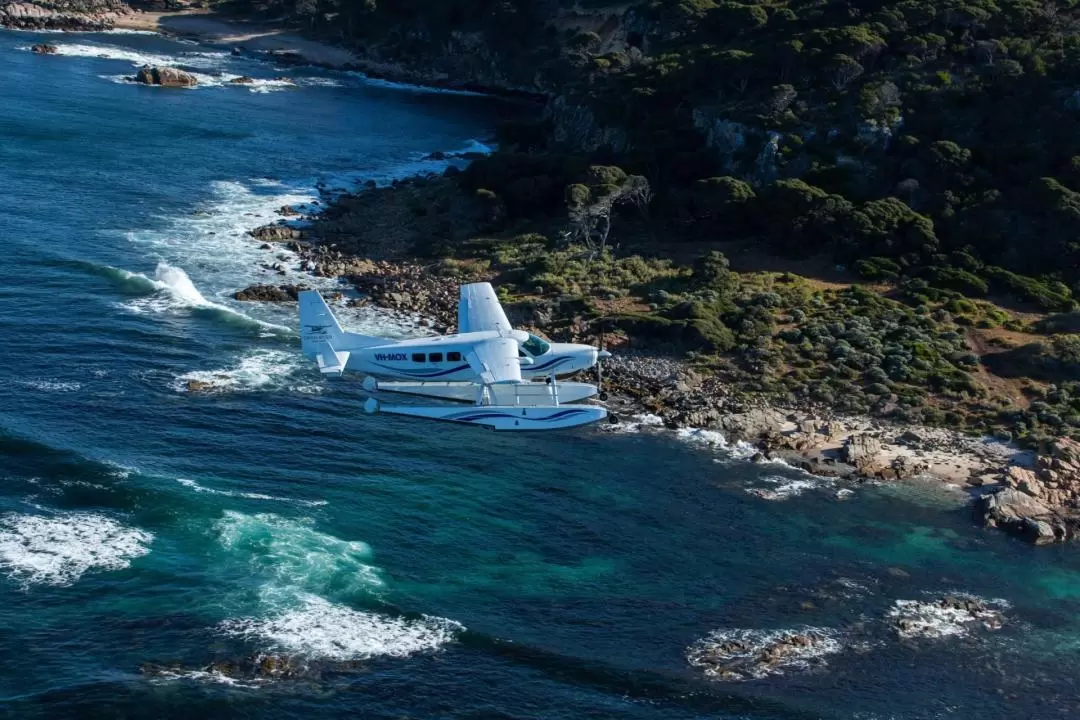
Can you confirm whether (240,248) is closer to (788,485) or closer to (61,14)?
(788,485)

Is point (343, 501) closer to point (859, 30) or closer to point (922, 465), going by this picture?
point (922, 465)

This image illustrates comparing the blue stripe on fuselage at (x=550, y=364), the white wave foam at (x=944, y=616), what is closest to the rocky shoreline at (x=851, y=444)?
the white wave foam at (x=944, y=616)

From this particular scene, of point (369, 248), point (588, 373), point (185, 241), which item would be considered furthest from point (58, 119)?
point (588, 373)

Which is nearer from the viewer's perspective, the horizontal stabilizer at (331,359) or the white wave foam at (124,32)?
the horizontal stabilizer at (331,359)

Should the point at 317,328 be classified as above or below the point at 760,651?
above

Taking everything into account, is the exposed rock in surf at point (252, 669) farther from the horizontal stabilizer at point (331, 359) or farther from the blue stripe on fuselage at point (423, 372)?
the blue stripe on fuselage at point (423, 372)

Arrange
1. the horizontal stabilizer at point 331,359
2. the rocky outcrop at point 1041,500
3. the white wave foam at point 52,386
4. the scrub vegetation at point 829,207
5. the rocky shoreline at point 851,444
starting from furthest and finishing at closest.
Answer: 1. the scrub vegetation at point 829,207
2. the white wave foam at point 52,386
3. the rocky shoreline at point 851,444
4. the rocky outcrop at point 1041,500
5. the horizontal stabilizer at point 331,359

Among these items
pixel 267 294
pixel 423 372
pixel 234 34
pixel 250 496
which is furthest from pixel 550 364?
pixel 234 34
